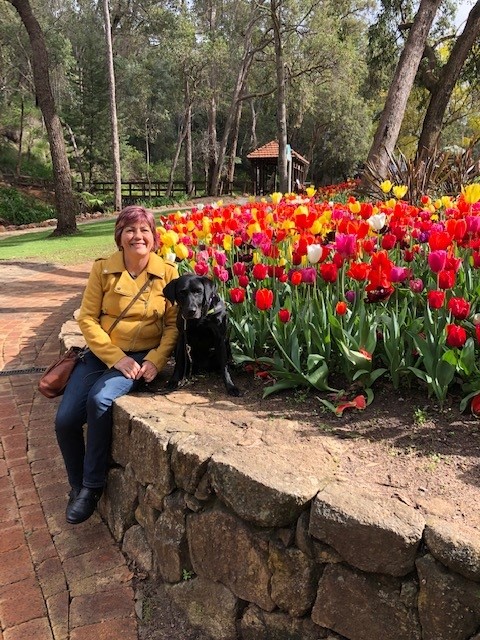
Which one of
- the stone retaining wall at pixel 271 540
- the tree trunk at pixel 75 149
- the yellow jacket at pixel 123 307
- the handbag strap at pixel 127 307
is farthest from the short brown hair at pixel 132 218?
the tree trunk at pixel 75 149

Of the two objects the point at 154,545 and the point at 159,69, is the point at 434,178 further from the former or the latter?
the point at 159,69

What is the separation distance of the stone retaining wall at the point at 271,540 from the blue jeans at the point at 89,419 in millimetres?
69

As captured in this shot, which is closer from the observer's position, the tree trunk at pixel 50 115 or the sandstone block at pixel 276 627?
the sandstone block at pixel 276 627

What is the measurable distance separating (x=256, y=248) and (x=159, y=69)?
1548 inches

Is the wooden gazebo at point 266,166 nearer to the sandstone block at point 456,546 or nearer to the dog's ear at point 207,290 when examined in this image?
the dog's ear at point 207,290

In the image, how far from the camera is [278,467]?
77.9 inches

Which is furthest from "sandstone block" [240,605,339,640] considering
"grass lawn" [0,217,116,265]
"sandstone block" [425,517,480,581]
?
"grass lawn" [0,217,116,265]

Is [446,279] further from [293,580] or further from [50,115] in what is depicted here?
[50,115]

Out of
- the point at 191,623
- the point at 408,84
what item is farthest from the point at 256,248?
the point at 408,84

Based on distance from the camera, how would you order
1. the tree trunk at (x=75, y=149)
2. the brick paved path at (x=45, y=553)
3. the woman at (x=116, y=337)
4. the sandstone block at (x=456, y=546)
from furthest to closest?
the tree trunk at (x=75, y=149) → the woman at (x=116, y=337) → the brick paved path at (x=45, y=553) → the sandstone block at (x=456, y=546)

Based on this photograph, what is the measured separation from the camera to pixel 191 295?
2607 millimetres

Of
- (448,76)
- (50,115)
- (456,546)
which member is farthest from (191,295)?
(50,115)

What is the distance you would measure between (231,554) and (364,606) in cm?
53

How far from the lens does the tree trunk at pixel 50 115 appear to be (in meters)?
14.5
